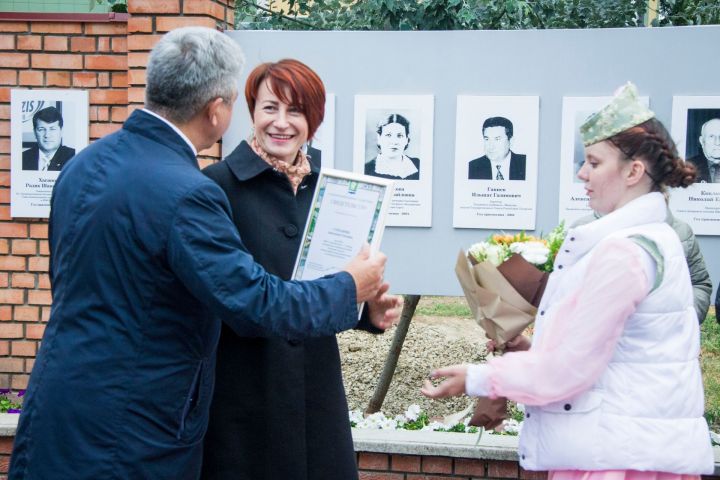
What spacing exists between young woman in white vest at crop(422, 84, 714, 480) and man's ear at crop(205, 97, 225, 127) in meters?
1.03

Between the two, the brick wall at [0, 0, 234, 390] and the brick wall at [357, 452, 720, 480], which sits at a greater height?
the brick wall at [0, 0, 234, 390]

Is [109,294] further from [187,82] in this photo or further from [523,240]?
[523,240]

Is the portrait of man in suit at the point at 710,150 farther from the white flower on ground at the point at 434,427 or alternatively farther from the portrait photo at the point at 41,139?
the portrait photo at the point at 41,139

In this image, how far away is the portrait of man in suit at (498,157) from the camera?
172 inches

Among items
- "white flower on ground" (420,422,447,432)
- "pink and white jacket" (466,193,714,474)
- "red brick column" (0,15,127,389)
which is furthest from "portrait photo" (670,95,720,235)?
"red brick column" (0,15,127,389)

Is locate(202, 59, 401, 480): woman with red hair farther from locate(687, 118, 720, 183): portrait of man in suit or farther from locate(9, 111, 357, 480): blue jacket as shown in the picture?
locate(687, 118, 720, 183): portrait of man in suit

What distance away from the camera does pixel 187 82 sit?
7.69ft

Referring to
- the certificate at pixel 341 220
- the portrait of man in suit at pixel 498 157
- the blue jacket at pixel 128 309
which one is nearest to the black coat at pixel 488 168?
the portrait of man in suit at pixel 498 157

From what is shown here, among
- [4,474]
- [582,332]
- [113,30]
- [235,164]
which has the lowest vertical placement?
[4,474]

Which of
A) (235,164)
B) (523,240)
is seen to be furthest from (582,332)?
(235,164)

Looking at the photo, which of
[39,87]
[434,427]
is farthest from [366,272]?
[39,87]

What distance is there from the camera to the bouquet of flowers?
275cm

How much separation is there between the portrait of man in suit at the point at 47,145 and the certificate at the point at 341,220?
8.08 ft

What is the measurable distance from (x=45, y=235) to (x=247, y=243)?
232 centimetres
